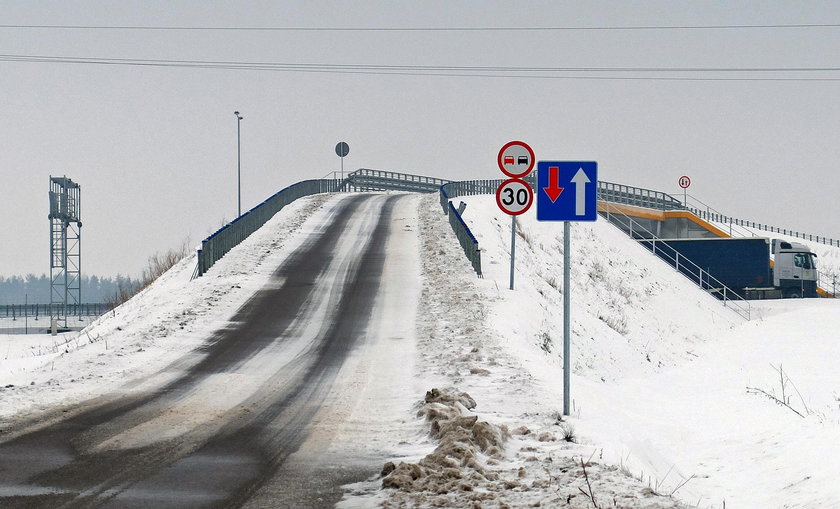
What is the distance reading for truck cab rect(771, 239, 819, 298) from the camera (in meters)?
49.5

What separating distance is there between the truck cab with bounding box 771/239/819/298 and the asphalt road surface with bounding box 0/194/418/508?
1421 inches

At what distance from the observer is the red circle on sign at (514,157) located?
727 inches

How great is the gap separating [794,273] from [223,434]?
45853mm

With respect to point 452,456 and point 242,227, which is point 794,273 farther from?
point 452,456

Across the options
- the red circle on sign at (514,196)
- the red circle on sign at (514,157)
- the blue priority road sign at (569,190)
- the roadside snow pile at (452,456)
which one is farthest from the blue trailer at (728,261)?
the roadside snow pile at (452,456)

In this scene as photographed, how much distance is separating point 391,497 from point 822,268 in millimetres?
78109

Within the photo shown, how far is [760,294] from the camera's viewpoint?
46.9m

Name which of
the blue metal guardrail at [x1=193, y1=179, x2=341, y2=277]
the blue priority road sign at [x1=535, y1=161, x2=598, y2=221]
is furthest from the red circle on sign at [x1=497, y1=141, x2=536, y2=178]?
the blue metal guardrail at [x1=193, y1=179, x2=341, y2=277]

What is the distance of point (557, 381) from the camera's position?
12.9m

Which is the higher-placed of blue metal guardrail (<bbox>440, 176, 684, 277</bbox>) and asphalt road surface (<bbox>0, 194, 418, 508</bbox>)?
blue metal guardrail (<bbox>440, 176, 684, 277</bbox>)

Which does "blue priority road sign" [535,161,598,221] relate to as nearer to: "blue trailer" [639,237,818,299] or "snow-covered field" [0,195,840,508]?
"snow-covered field" [0,195,840,508]

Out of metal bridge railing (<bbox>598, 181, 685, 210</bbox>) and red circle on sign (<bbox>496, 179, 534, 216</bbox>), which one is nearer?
red circle on sign (<bbox>496, 179, 534, 216</bbox>)

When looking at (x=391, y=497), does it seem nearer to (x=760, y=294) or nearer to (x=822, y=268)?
(x=760, y=294)

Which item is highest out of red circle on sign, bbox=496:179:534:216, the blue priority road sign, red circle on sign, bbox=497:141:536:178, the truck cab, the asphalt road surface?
red circle on sign, bbox=497:141:536:178
